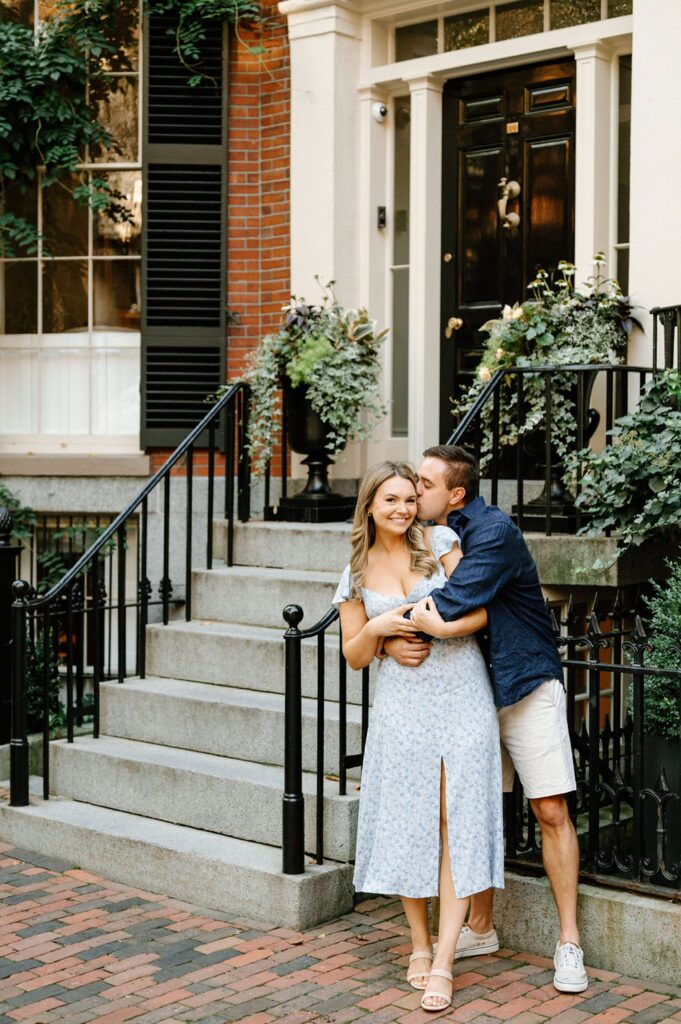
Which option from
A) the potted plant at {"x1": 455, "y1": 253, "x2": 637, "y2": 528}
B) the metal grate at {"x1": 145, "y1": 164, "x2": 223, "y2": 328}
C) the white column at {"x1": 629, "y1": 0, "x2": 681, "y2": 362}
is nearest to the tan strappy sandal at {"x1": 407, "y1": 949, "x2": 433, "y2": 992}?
the potted plant at {"x1": 455, "y1": 253, "x2": 637, "y2": 528}

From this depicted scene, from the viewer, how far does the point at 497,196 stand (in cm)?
802

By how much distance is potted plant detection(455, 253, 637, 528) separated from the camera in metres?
6.65

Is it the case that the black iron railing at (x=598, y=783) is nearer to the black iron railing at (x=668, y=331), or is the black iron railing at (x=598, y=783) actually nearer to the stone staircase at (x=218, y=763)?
the stone staircase at (x=218, y=763)

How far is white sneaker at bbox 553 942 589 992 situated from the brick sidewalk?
4 centimetres

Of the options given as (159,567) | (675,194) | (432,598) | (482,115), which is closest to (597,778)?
(432,598)

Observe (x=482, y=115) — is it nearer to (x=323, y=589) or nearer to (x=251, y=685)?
(x=323, y=589)

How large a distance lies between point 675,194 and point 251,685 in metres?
3.33

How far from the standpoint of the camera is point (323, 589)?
6.64 meters

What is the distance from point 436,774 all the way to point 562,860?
0.54m

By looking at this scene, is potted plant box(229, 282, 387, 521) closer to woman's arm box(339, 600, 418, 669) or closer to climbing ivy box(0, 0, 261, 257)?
climbing ivy box(0, 0, 261, 257)

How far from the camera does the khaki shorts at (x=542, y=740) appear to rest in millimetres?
4488

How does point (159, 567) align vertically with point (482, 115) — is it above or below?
below

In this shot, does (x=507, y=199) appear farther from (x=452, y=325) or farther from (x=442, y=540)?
(x=442, y=540)

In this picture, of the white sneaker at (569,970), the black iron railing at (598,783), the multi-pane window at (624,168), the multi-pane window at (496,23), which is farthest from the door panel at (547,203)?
the white sneaker at (569,970)
